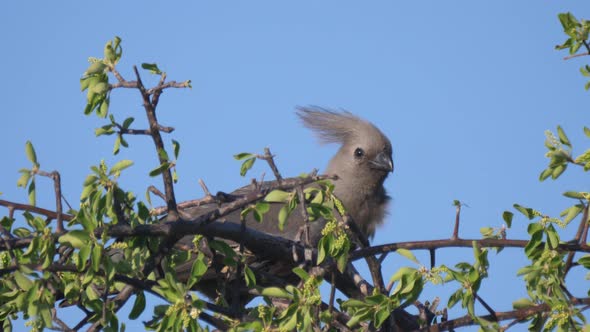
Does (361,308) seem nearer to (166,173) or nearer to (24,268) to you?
(166,173)

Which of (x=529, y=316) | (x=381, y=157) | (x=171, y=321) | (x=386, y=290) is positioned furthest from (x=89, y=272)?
(x=381, y=157)

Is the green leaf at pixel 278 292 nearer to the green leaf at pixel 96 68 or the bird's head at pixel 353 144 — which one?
the green leaf at pixel 96 68

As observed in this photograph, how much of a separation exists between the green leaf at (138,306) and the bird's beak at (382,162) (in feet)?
15.2

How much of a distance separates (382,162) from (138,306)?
4658 mm

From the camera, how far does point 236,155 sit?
303 cm

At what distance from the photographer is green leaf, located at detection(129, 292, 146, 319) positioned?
308 cm

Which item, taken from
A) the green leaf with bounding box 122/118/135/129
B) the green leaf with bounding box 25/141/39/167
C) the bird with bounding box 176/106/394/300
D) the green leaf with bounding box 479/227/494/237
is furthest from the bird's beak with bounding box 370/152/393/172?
the green leaf with bounding box 25/141/39/167

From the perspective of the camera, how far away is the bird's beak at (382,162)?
7.49 meters

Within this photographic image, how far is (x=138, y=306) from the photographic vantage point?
122 inches

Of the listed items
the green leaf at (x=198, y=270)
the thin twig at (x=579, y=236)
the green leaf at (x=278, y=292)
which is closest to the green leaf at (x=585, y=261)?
the thin twig at (x=579, y=236)

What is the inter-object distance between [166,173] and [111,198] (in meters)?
0.26

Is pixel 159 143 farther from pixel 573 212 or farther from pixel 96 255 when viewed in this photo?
pixel 573 212

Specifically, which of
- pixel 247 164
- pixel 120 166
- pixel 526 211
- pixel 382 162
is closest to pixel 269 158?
pixel 247 164

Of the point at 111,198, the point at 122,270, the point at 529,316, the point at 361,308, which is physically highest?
the point at 111,198
